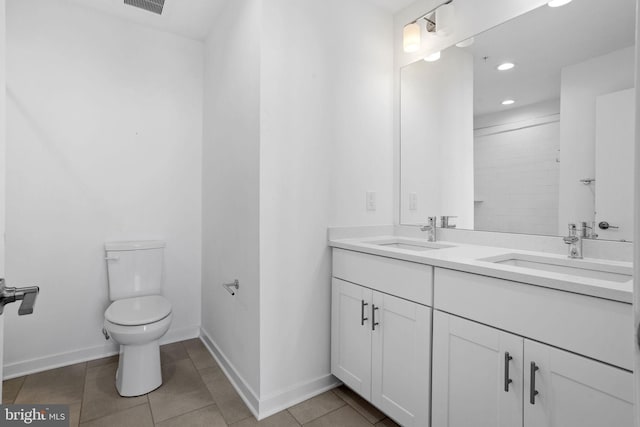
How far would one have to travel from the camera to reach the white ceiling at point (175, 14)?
2.17 metres

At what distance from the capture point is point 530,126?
1.64 m

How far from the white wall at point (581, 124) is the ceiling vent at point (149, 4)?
7.75 ft

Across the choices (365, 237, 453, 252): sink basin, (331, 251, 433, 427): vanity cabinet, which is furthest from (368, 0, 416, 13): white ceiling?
(331, 251, 433, 427): vanity cabinet

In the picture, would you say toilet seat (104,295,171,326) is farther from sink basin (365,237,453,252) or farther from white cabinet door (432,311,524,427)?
white cabinet door (432,311,524,427)

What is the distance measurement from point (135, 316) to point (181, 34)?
2068 millimetres

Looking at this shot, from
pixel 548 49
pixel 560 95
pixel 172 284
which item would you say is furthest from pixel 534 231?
pixel 172 284

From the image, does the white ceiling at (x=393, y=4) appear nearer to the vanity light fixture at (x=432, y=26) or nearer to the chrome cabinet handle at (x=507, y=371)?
the vanity light fixture at (x=432, y=26)

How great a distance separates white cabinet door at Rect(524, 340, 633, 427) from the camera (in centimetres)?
90

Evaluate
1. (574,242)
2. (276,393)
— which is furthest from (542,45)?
(276,393)

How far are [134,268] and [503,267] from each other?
7.32ft

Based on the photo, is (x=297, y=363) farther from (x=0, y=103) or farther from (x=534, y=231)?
(x=0, y=103)

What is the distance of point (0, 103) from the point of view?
1.06 m

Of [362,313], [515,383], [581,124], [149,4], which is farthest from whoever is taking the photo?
[149,4]

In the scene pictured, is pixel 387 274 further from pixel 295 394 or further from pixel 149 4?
pixel 149 4
